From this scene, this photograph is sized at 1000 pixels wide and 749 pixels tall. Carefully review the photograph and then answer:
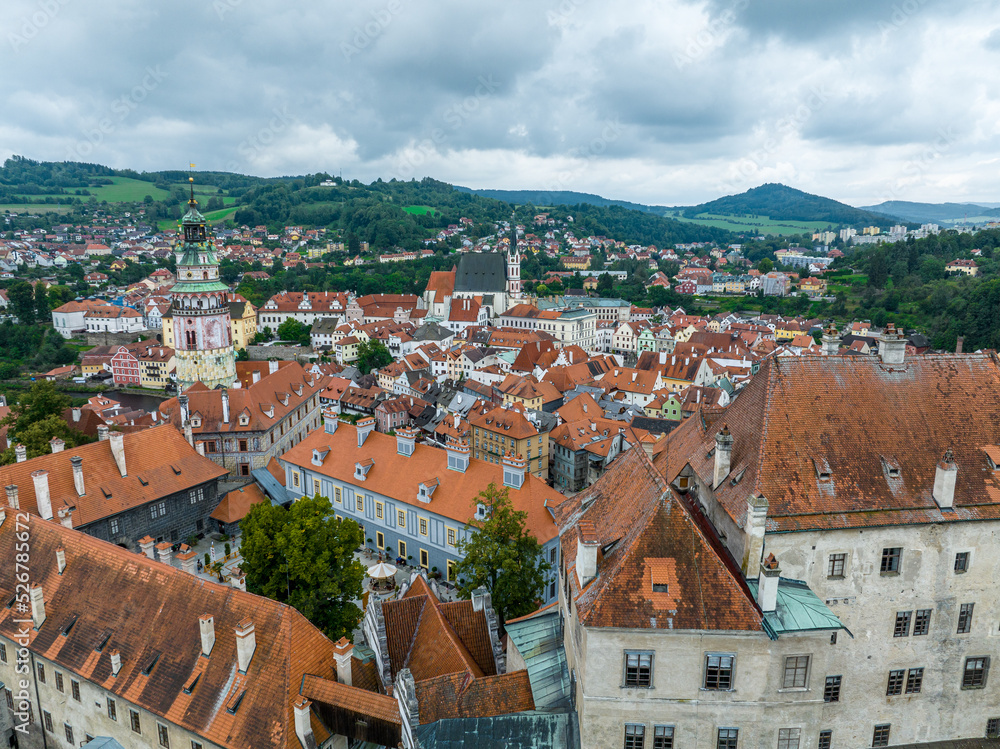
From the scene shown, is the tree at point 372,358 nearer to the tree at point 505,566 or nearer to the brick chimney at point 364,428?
the brick chimney at point 364,428

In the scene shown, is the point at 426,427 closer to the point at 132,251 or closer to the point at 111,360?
the point at 111,360

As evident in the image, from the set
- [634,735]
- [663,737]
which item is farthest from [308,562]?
[663,737]

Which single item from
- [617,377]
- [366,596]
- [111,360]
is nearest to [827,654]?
[366,596]

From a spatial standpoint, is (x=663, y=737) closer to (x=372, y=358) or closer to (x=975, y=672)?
(x=975, y=672)

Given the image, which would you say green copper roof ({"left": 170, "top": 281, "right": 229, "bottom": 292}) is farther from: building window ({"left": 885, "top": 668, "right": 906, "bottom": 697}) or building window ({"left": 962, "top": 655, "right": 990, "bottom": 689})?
building window ({"left": 962, "top": 655, "right": 990, "bottom": 689})

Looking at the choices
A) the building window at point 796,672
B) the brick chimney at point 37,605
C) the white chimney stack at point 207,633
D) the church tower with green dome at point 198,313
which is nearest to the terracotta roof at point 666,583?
the building window at point 796,672

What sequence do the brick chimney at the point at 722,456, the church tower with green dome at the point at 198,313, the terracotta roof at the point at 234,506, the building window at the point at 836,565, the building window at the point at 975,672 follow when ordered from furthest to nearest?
the church tower with green dome at the point at 198,313, the terracotta roof at the point at 234,506, the brick chimney at the point at 722,456, the building window at the point at 975,672, the building window at the point at 836,565
